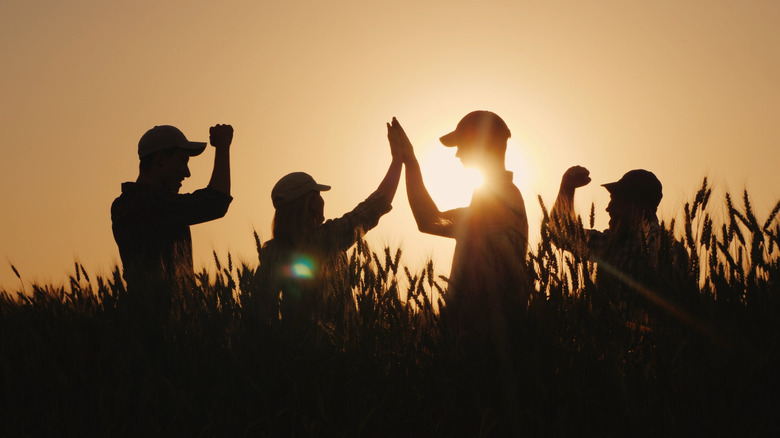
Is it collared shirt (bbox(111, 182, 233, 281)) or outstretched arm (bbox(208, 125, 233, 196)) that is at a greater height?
outstretched arm (bbox(208, 125, 233, 196))

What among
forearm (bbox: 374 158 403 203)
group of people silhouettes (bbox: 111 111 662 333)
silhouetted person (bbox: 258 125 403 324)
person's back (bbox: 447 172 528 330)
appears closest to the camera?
person's back (bbox: 447 172 528 330)

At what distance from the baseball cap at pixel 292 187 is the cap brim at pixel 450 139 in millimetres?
769

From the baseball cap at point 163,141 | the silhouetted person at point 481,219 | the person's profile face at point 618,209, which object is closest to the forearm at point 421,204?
the silhouetted person at point 481,219

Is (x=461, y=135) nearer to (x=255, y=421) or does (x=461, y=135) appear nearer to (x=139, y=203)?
(x=139, y=203)

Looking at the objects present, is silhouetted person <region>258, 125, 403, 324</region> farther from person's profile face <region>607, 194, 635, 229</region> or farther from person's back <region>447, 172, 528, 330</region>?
person's profile face <region>607, 194, 635, 229</region>

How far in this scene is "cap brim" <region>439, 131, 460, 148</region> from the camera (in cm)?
375

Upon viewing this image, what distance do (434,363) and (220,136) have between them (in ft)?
6.96

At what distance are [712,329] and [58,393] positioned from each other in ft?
7.27

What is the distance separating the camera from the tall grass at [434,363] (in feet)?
6.19

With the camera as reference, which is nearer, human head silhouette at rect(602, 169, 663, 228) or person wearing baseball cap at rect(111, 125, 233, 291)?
person wearing baseball cap at rect(111, 125, 233, 291)

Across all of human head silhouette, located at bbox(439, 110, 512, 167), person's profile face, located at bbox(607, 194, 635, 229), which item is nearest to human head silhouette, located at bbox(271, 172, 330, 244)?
human head silhouette, located at bbox(439, 110, 512, 167)

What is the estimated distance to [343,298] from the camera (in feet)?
8.04

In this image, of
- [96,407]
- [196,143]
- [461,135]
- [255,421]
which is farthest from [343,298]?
[196,143]

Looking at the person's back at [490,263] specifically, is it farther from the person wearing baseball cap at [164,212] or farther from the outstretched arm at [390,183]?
the person wearing baseball cap at [164,212]
